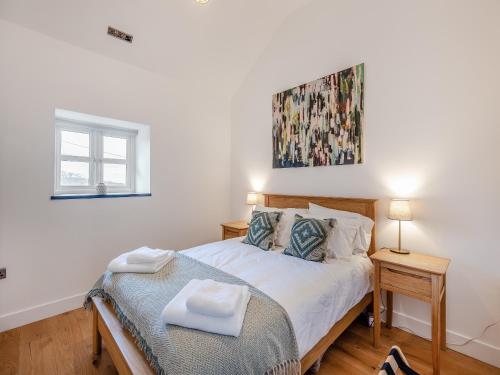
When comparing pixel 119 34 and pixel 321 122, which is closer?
pixel 119 34

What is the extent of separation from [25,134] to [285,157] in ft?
8.26

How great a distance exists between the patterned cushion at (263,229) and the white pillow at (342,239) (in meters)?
0.53

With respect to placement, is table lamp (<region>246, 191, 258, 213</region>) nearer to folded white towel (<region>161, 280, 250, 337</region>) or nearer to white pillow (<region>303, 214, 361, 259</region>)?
white pillow (<region>303, 214, 361, 259</region>)

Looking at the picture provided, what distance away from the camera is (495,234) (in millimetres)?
1664

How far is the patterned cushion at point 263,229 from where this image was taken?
7.28 ft

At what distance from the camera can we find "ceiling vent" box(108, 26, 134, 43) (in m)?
2.30

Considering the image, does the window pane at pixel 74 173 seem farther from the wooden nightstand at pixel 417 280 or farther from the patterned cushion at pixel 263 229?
the wooden nightstand at pixel 417 280

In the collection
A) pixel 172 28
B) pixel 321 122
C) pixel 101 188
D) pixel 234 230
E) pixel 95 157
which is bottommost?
pixel 234 230

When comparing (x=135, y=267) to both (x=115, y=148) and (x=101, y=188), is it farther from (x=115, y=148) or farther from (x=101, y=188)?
(x=115, y=148)

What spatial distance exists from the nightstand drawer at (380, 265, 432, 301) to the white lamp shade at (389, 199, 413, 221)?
0.39 meters

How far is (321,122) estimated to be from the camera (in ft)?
8.38

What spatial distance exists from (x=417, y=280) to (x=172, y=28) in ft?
10.4

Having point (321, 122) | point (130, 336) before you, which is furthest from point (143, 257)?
point (321, 122)

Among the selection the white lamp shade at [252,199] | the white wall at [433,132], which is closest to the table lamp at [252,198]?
the white lamp shade at [252,199]
